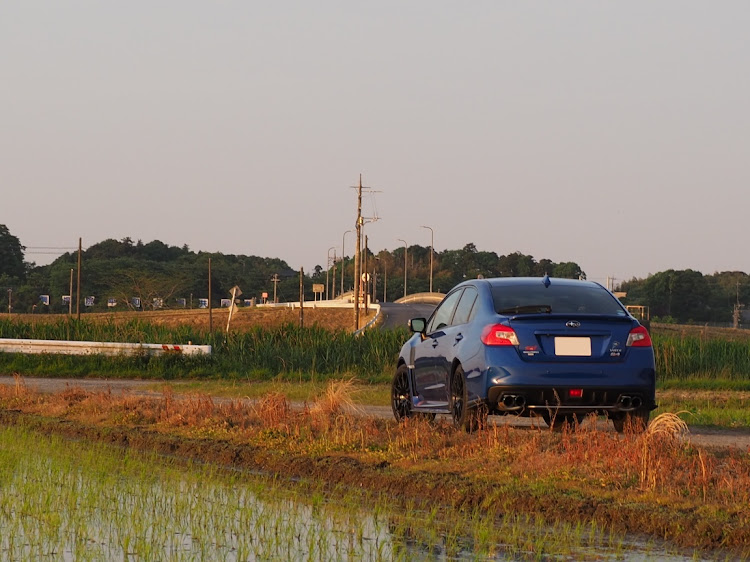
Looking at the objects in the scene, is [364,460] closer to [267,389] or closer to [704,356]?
[267,389]

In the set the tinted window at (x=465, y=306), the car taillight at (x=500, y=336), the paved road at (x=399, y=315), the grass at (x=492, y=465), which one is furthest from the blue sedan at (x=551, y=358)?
the paved road at (x=399, y=315)

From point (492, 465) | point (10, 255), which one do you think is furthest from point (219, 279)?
point (492, 465)

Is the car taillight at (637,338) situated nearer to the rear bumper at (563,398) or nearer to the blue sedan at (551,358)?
the blue sedan at (551,358)

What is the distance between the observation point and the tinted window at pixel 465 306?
12.6 metres

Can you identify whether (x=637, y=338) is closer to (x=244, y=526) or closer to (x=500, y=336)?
(x=500, y=336)

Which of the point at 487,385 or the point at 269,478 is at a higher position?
the point at 487,385

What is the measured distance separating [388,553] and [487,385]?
14.7 ft

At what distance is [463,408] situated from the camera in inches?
468

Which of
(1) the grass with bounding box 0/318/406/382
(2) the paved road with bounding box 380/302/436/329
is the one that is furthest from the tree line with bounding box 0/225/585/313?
(1) the grass with bounding box 0/318/406/382

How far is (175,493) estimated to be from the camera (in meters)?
9.52

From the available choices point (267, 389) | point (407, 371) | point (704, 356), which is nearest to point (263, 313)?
point (704, 356)

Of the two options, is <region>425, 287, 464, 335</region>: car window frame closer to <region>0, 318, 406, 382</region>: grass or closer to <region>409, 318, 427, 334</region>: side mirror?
<region>409, 318, 427, 334</region>: side mirror

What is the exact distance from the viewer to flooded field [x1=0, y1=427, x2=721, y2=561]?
7.06m

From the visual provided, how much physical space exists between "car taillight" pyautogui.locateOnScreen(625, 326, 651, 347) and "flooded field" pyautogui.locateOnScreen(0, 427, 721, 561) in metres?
3.38
